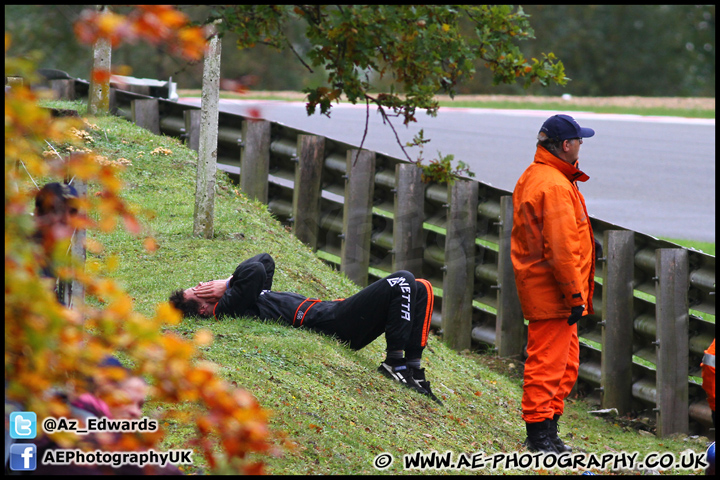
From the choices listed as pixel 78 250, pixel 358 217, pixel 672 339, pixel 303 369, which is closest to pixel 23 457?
pixel 78 250

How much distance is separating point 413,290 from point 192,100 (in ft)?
58.3

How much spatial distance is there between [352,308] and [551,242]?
163 centimetres

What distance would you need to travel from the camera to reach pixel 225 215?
8.54m

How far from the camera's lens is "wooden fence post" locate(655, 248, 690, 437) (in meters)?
7.27

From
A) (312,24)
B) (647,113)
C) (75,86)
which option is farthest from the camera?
(647,113)

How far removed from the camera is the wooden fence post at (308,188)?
31.3 feet

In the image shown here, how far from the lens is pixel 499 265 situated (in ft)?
27.6

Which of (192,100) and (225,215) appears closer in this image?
(225,215)

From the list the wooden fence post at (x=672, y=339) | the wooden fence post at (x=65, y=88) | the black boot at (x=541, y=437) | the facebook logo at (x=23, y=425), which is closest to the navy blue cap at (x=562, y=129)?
the black boot at (x=541, y=437)

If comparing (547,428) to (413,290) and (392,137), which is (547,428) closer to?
(413,290)

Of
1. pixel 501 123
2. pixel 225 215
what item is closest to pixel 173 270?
pixel 225 215

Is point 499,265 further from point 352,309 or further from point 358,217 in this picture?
point 352,309

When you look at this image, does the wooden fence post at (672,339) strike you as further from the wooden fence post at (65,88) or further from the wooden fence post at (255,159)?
the wooden fence post at (65,88)

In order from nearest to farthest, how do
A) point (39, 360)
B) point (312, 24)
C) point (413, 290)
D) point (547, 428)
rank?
point (39, 360) → point (312, 24) → point (547, 428) → point (413, 290)
